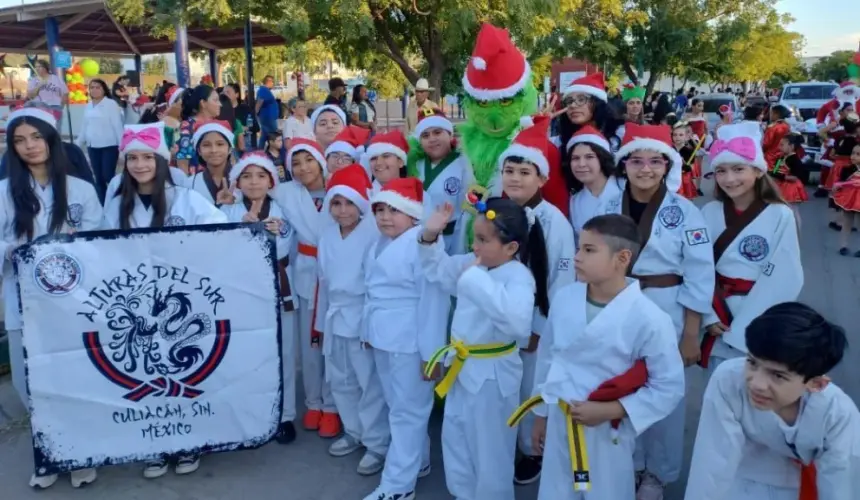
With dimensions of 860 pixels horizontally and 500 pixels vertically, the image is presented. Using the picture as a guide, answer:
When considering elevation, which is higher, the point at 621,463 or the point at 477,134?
the point at 477,134

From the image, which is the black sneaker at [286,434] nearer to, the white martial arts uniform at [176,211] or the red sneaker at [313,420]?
the red sneaker at [313,420]

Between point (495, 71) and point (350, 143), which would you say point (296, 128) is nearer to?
point (350, 143)

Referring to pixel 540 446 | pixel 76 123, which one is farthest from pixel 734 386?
pixel 76 123

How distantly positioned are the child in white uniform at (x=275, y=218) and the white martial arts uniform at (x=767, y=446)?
2.33m

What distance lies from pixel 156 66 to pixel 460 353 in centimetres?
6574

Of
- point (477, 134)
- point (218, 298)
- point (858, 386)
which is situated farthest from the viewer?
point (858, 386)

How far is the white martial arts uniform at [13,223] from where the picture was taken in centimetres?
358

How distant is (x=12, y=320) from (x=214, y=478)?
136cm

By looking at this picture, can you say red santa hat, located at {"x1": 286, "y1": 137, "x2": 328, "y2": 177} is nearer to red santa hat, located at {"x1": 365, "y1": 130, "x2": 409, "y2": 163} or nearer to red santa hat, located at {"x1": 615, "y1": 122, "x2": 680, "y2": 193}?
red santa hat, located at {"x1": 365, "y1": 130, "x2": 409, "y2": 163}

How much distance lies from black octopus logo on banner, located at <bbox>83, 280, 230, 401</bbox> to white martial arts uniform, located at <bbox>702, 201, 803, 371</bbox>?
8.08ft

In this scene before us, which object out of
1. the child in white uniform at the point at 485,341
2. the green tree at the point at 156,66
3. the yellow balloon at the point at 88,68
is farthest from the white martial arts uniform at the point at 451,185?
the green tree at the point at 156,66

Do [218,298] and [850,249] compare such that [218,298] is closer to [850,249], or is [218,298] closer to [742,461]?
[742,461]

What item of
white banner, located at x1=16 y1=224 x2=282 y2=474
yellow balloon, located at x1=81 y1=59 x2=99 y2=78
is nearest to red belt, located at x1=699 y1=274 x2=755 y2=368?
white banner, located at x1=16 y1=224 x2=282 y2=474

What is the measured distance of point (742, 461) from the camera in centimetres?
226
